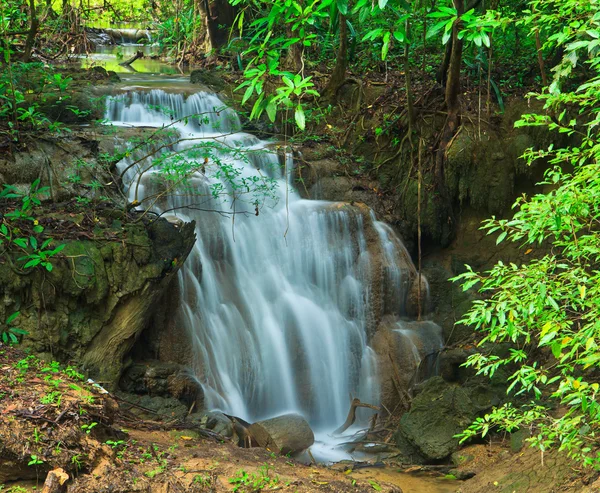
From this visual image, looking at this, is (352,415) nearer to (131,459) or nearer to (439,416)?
(439,416)

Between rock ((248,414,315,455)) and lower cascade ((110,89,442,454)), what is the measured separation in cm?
82

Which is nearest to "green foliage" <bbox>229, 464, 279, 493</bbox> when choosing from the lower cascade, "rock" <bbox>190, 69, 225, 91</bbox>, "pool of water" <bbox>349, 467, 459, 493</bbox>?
"pool of water" <bbox>349, 467, 459, 493</bbox>

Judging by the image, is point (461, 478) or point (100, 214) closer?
point (461, 478)

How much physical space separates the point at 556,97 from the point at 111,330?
5048mm

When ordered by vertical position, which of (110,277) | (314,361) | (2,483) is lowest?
(314,361)

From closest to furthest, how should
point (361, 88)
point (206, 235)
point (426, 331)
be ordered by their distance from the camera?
point (206, 235), point (426, 331), point (361, 88)

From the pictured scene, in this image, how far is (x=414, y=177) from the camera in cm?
1052

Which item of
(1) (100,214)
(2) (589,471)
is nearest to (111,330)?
(1) (100,214)

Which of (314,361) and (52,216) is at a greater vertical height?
(52,216)

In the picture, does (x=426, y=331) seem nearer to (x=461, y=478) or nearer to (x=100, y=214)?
(x=461, y=478)

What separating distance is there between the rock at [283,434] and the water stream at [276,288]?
45 centimetres

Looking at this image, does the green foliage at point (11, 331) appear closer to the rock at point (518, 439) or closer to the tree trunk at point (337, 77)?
the rock at point (518, 439)

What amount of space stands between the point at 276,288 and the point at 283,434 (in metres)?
2.53

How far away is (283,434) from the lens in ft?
23.0
